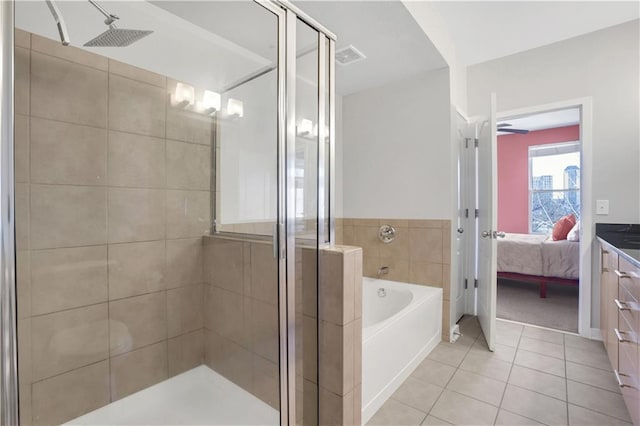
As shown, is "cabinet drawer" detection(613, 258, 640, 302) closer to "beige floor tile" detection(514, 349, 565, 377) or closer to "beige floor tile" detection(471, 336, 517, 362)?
"beige floor tile" detection(514, 349, 565, 377)

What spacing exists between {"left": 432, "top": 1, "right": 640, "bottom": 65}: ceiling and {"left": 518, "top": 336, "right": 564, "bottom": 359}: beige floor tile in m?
2.43

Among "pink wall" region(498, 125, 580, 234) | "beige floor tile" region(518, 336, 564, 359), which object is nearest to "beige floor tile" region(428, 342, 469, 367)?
"beige floor tile" region(518, 336, 564, 359)

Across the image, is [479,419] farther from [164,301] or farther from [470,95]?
[470,95]

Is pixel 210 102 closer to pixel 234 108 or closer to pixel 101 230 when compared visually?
pixel 234 108

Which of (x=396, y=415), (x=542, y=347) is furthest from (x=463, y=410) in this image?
(x=542, y=347)

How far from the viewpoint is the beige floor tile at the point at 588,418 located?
1.51 metres

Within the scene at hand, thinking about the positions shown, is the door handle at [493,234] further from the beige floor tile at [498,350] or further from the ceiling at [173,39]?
the ceiling at [173,39]

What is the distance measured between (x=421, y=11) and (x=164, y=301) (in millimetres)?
2375

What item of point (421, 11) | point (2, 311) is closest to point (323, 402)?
point (2, 311)

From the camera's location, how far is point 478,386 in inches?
71.9

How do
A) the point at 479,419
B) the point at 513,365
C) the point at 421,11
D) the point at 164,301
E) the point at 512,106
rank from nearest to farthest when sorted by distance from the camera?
the point at 479,419, the point at 164,301, the point at 421,11, the point at 513,365, the point at 512,106

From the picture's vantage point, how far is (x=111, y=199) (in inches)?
62.5

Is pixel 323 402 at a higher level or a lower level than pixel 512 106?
lower

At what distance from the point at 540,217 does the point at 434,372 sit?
15.8ft
